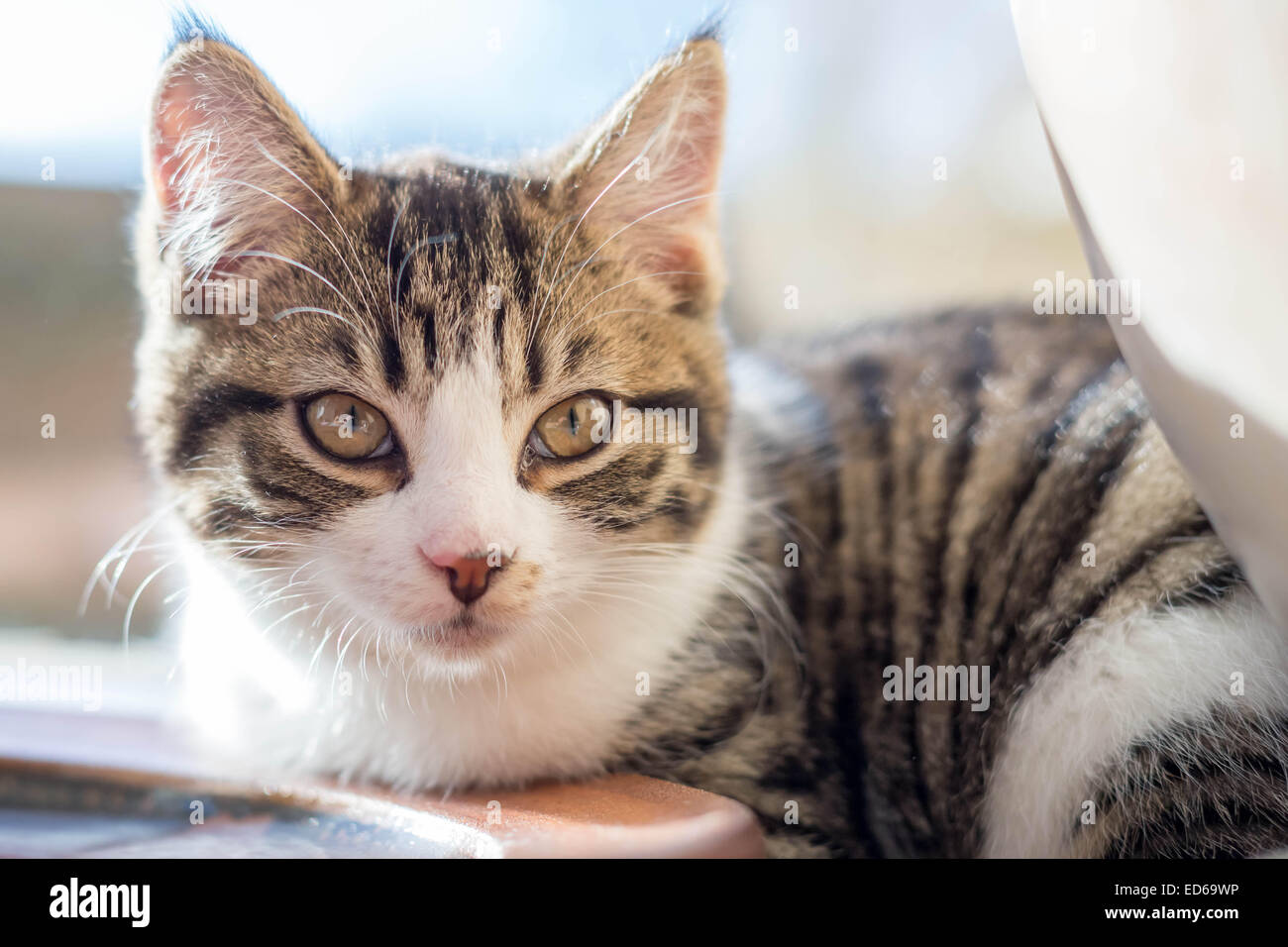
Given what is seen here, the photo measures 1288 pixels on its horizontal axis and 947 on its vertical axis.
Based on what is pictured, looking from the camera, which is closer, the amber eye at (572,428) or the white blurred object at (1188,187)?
the white blurred object at (1188,187)

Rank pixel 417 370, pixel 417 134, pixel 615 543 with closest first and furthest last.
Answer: pixel 417 370
pixel 615 543
pixel 417 134

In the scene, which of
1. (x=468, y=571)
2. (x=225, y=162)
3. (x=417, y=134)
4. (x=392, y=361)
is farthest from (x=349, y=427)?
(x=417, y=134)

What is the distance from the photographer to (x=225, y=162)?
957 mm

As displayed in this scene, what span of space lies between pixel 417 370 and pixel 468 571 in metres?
0.21

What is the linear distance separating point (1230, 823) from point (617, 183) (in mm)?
889

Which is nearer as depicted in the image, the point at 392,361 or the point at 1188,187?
the point at 1188,187

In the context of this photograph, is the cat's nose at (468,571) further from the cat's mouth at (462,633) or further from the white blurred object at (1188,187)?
the white blurred object at (1188,187)

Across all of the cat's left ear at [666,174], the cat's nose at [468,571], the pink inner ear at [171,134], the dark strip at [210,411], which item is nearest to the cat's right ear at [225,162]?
the pink inner ear at [171,134]

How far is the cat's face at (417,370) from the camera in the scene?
897 millimetres

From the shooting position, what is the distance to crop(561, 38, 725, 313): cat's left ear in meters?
0.99

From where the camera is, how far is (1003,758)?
3.48 feet

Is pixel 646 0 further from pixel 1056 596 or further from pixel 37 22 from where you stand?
pixel 1056 596

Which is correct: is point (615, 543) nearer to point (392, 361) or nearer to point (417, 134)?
point (392, 361)

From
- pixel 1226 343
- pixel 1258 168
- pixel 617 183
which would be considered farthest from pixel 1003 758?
pixel 617 183
